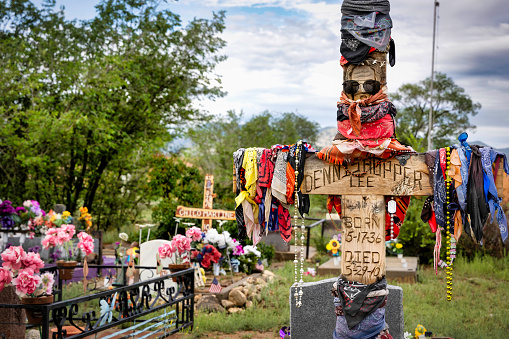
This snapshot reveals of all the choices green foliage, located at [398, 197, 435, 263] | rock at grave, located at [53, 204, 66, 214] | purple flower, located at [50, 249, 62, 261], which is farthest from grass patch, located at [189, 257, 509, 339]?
rock at grave, located at [53, 204, 66, 214]

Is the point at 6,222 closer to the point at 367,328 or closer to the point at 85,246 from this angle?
the point at 85,246

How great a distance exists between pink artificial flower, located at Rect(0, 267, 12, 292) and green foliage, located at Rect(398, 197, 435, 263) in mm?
9892

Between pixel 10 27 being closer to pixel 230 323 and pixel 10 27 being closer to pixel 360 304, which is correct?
pixel 230 323

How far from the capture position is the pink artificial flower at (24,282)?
5.30 meters

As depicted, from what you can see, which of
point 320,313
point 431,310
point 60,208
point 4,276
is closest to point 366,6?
point 320,313

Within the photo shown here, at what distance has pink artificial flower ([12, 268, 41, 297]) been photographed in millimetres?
5305

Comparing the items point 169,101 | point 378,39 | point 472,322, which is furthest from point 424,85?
point 378,39


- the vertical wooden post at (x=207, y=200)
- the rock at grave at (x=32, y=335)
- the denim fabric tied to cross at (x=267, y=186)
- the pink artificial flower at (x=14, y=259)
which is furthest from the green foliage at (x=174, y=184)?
the denim fabric tied to cross at (x=267, y=186)

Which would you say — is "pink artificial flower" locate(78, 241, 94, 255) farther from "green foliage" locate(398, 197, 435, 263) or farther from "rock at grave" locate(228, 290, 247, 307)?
"green foliage" locate(398, 197, 435, 263)

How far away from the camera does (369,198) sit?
381cm

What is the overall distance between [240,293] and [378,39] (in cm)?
568

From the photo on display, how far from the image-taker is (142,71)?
1611 cm

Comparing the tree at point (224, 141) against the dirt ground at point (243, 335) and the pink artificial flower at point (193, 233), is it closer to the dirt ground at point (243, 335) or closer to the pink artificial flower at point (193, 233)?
the pink artificial flower at point (193, 233)

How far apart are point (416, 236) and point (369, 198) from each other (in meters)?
10.1
